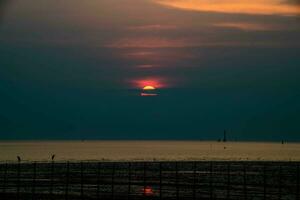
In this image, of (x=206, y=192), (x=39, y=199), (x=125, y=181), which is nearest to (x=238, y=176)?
(x=125, y=181)

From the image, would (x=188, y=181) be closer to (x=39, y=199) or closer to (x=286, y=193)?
(x=286, y=193)

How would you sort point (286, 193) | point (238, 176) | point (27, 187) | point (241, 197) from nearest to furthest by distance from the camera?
point (241, 197)
point (286, 193)
point (27, 187)
point (238, 176)

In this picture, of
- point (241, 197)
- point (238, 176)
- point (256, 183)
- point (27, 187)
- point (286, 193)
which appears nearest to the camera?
point (241, 197)

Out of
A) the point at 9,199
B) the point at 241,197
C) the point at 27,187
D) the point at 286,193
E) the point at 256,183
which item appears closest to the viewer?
the point at 9,199

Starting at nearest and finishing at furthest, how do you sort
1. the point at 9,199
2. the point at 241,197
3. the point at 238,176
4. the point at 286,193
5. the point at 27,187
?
the point at 9,199 < the point at 241,197 < the point at 286,193 < the point at 27,187 < the point at 238,176

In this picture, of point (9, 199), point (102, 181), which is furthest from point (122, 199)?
point (102, 181)

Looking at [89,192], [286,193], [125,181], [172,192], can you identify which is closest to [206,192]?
[172,192]

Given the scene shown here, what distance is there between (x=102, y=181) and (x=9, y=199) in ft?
55.9

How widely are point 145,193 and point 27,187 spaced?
967 cm

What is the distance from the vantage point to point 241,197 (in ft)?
131

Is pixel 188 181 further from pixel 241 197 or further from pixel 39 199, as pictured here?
pixel 39 199

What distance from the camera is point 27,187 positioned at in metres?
46.5

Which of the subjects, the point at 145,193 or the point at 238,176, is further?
the point at 238,176

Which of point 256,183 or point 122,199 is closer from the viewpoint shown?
point 122,199
